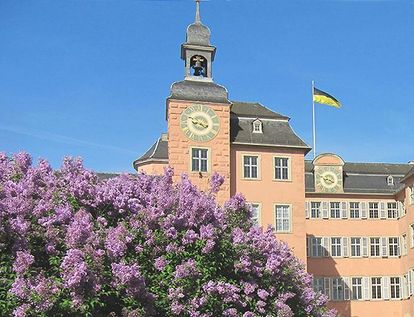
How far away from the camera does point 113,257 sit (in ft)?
51.4

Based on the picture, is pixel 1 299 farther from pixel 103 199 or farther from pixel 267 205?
pixel 267 205

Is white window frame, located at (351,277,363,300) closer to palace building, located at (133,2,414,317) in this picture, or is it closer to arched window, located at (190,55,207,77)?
palace building, located at (133,2,414,317)

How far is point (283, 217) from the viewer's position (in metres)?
34.2

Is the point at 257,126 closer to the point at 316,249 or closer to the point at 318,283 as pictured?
the point at 316,249

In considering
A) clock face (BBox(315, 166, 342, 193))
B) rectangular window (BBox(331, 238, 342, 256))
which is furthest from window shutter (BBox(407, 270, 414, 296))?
clock face (BBox(315, 166, 342, 193))

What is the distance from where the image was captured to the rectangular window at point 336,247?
1672 inches

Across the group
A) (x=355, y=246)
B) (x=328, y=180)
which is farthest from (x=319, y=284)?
(x=328, y=180)

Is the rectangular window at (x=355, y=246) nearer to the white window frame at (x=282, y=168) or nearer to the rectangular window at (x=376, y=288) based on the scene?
the rectangular window at (x=376, y=288)

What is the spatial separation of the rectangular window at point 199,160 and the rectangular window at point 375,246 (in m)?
15.6

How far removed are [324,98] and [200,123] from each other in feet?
50.4

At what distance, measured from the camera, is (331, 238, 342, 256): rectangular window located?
4247cm

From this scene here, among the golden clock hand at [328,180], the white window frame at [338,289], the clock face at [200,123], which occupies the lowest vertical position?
the white window frame at [338,289]

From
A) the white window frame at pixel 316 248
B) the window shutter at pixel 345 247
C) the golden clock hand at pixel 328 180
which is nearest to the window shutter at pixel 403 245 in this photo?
the window shutter at pixel 345 247

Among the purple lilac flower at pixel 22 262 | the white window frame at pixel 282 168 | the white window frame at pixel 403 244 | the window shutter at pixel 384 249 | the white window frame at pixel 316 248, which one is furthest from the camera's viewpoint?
the window shutter at pixel 384 249
